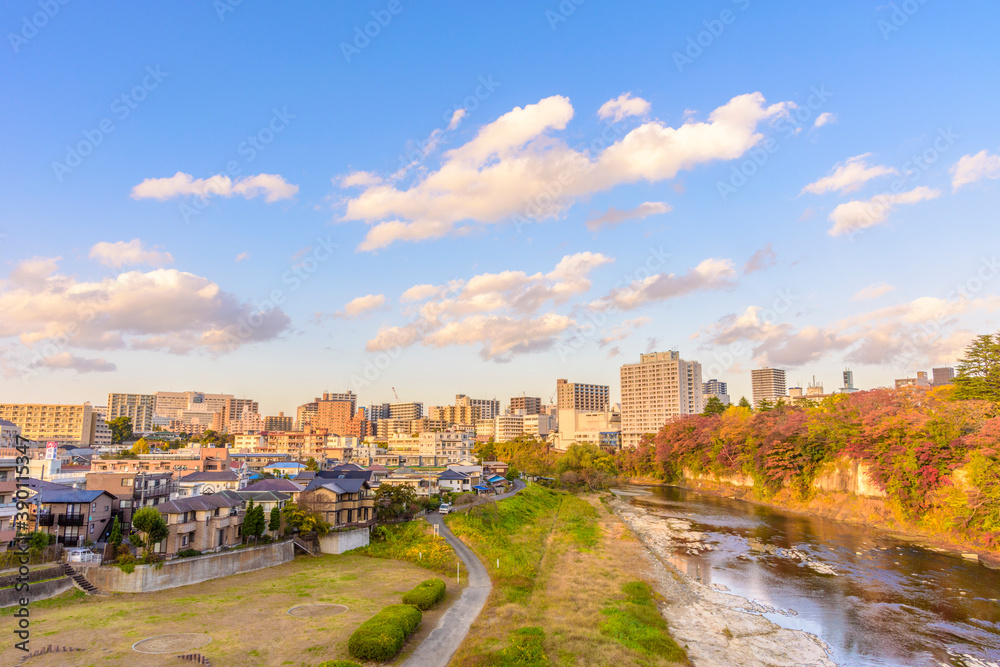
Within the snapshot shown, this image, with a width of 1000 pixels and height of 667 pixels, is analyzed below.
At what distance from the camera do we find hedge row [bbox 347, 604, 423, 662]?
22.9 meters

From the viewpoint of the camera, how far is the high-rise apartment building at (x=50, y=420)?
137500 millimetres

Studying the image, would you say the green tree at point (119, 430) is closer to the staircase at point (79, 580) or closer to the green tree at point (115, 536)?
the green tree at point (115, 536)

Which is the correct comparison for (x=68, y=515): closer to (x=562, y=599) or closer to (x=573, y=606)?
(x=562, y=599)

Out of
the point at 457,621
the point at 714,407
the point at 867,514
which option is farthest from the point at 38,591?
the point at 714,407

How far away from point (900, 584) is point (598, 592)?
2030 centimetres

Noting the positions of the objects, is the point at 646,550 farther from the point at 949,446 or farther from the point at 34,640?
the point at 34,640

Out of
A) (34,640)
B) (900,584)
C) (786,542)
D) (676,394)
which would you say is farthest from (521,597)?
(676,394)

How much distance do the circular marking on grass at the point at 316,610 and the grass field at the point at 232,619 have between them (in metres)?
0.50

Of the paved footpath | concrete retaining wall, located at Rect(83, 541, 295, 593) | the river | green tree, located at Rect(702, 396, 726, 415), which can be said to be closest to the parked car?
concrete retaining wall, located at Rect(83, 541, 295, 593)

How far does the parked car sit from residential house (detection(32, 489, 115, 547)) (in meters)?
3.95

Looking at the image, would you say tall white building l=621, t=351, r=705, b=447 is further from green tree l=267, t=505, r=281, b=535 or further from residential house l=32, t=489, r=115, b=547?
residential house l=32, t=489, r=115, b=547

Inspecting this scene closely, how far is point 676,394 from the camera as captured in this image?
Answer: 7500 inches

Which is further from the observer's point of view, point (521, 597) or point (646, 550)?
point (646, 550)

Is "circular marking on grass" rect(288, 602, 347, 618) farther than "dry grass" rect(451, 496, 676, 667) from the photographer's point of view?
Yes
